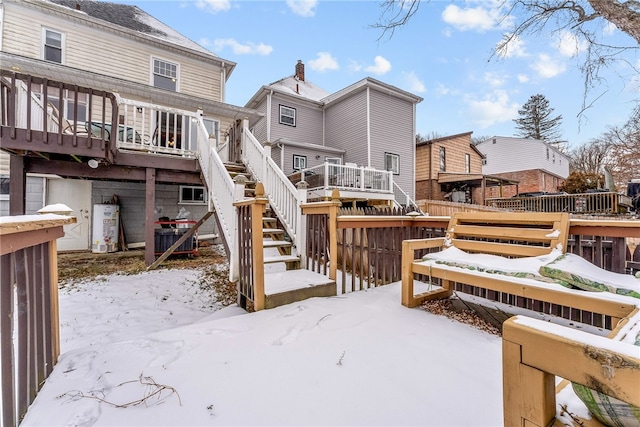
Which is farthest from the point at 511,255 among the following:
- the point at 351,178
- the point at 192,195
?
the point at 192,195

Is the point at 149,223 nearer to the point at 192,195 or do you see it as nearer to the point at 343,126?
the point at 192,195

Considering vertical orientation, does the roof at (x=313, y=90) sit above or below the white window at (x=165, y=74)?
above

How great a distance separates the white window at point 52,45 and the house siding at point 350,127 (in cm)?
1026

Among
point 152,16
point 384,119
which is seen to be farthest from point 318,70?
point 152,16

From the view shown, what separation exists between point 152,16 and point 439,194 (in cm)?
1702

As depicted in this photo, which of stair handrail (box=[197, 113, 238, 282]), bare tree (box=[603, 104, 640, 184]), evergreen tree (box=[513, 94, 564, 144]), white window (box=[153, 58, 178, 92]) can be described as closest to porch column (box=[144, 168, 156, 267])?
stair handrail (box=[197, 113, 238, 282])

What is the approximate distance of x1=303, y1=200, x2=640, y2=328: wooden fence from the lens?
2.39m

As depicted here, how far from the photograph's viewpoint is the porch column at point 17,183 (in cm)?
510

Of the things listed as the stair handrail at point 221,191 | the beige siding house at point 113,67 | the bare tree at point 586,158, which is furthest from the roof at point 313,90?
the bare tree at point 586,158

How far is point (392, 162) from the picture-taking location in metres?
13.6

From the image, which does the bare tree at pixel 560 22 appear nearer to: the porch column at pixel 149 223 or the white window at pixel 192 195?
the porch column at pixel 149 223

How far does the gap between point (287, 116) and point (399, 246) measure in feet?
35.5

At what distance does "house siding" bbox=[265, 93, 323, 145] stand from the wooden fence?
31.3ft

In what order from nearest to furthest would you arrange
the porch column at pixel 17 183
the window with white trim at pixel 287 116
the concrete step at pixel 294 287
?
the concrete step at pixel 294 287 < the porch column at pixel 17 183 < the window with white trim at pixel 287 116
